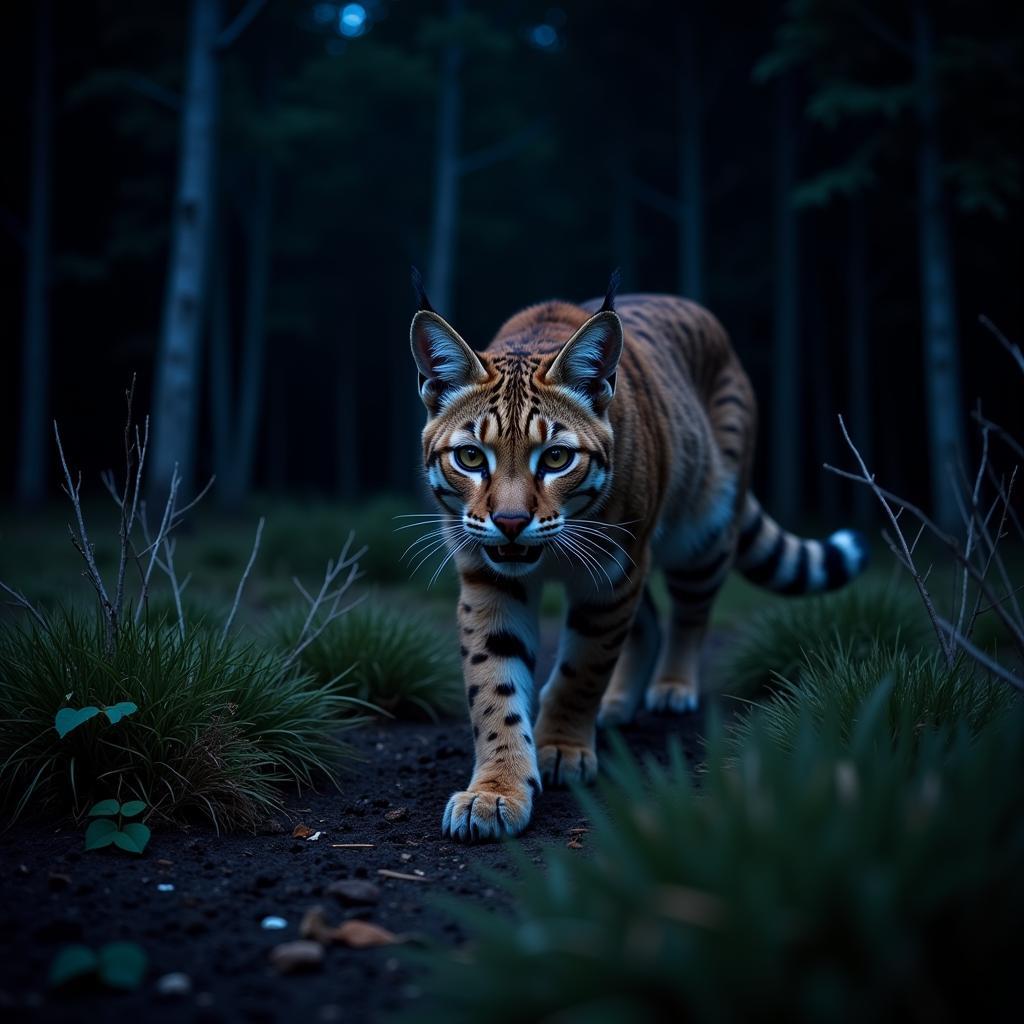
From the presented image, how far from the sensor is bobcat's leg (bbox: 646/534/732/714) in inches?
190

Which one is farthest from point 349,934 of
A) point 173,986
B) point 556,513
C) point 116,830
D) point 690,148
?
point 690,148

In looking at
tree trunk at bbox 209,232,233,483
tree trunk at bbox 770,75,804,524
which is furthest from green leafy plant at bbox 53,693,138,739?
tree trunk at bbox 209,232,233,483

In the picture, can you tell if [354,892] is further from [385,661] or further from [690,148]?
[690,148]

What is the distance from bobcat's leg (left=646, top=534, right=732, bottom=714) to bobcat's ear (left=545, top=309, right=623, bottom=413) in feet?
5.18

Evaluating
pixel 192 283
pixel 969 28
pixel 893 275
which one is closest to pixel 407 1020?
pixel 192 283

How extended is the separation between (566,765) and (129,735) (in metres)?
1.56

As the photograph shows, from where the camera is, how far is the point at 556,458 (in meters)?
3.30

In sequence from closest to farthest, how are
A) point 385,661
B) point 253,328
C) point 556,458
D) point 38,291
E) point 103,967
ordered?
1. point 103,967
2. point 556,458
3. point 385,661
4. point 38,291
5. point 253,328

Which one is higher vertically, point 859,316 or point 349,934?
point 859,316

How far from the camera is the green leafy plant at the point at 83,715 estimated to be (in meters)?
2.78

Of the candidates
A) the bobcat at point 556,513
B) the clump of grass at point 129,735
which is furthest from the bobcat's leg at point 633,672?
the clump of grass at point 129,735

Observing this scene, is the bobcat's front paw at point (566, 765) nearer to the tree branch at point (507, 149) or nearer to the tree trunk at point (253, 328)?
the tree branch at point (507, 149)

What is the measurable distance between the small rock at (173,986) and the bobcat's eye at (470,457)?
180 centimetres

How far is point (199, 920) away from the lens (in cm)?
231
